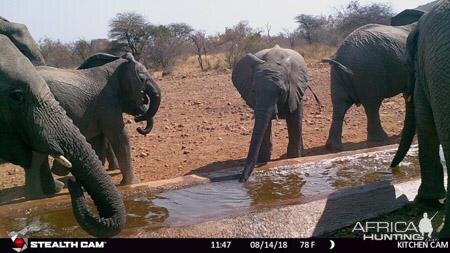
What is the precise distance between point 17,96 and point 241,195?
7.02 ft

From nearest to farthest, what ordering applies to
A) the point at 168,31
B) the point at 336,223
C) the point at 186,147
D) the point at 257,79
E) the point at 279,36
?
1. the point at 336,223
2. the point at 257,79
3. the point at 186,147
4. the point at 168,31
5. the point at 279,36

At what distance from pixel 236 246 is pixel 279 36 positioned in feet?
110

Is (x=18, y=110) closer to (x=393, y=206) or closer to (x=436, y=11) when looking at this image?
(x=436, y=11)

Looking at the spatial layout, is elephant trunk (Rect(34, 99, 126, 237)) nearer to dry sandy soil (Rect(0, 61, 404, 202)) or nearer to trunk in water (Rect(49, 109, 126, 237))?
trunk in water (Rect(49, 109, 126, 237))

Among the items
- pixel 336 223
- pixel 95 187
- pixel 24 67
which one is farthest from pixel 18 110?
pixel 336 223

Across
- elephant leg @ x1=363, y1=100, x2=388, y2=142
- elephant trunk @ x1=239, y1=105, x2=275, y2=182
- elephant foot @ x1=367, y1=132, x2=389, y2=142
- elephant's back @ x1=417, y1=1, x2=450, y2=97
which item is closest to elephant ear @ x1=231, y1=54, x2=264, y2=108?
elephant trunk @ x1=239, y1=105, x2=275, y2=182

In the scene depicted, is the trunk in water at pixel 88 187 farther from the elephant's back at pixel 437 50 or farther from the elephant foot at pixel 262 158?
the elephant foot at pixel 262 158

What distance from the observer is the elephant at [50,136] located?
273cm

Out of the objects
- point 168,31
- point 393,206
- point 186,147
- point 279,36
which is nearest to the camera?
point 393,206

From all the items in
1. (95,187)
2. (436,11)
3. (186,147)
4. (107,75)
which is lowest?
(186,147)

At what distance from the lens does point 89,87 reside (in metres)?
Result: 5.34

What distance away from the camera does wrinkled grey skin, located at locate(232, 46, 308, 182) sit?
16.4 feet

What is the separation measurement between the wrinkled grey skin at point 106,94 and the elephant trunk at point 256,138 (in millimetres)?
1251

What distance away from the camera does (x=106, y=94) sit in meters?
5.41
